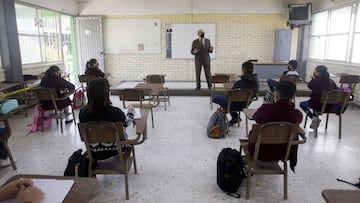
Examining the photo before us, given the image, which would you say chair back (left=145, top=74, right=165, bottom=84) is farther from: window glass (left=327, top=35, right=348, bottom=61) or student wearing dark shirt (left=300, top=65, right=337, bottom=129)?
window glass (left=327, top=35, right=348, bottom=61)

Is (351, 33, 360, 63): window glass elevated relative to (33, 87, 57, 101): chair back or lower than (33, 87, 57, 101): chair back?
elevated

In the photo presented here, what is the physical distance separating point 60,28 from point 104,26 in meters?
1.36

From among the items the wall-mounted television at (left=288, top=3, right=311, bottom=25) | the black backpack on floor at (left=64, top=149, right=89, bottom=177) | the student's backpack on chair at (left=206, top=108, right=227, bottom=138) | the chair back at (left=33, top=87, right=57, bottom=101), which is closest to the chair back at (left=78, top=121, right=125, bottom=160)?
the black backpack on floor at (left=64, top=149, right=89, bottom=177)

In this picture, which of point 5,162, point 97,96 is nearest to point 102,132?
point 97,96

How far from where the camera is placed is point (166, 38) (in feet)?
29.9

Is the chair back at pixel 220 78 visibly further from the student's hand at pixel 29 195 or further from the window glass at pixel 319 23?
the student's hand at pixel 29 195

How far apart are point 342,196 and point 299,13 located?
27.2 feet

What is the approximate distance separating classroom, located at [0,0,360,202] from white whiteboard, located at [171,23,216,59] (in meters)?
0.03

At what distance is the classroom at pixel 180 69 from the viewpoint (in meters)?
2.97

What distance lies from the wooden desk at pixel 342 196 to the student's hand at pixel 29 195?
1220 millimetres

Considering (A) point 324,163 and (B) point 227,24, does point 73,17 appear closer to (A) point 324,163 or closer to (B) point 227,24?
(B) point 227,24

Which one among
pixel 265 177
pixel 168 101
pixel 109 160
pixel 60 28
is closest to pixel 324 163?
pixel 265 177

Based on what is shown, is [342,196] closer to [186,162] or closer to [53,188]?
[53,188]

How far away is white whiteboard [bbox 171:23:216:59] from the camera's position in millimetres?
8945
